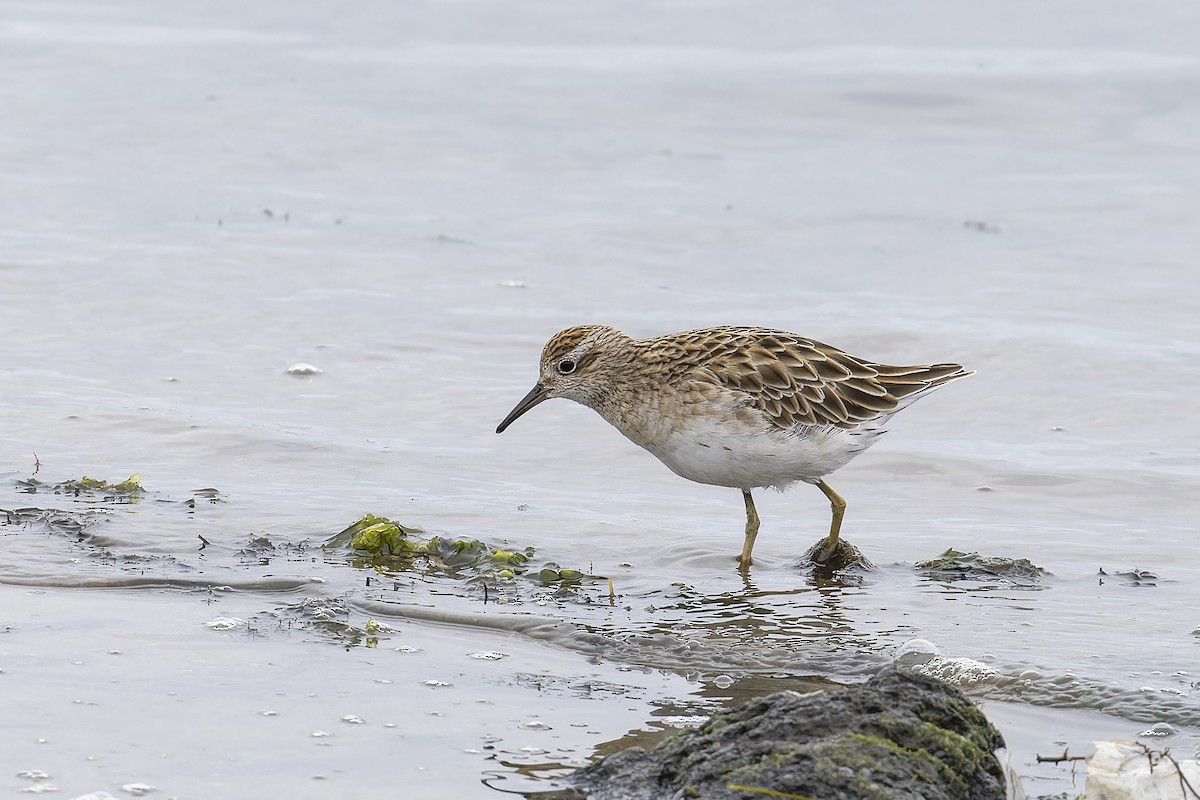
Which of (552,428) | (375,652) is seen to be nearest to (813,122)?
(552,428)

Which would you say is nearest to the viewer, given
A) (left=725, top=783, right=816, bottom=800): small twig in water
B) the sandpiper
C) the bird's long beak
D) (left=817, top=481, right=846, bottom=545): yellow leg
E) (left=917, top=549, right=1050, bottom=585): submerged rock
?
(left=725, top=783, right=816, bottom=800): small twig in water

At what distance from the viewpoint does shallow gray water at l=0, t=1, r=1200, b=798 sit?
19.4ft

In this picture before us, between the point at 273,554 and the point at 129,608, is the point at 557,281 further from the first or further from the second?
the point at 129,608

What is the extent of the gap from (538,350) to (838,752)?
8.09 meters

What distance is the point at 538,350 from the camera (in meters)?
12.3

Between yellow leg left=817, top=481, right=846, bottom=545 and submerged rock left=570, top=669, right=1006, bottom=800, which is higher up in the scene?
yellow leg left=817, top=481, right=846, bottom=545

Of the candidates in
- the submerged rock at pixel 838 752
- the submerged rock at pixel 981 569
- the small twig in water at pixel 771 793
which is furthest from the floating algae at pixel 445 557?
the small twig in water at pixel 771 793

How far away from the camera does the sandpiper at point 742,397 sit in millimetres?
7918

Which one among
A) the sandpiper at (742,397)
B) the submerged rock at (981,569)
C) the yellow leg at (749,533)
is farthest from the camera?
the yellow leg at (749,533)

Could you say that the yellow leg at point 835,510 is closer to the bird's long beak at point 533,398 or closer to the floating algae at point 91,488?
the bird's long beak at point 533,398

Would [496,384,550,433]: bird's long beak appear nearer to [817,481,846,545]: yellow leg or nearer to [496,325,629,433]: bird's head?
[496,325,629,433]: bird's head

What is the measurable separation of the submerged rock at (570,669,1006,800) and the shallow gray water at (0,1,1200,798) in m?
0.61

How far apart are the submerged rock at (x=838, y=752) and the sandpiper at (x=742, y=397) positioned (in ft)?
10.4

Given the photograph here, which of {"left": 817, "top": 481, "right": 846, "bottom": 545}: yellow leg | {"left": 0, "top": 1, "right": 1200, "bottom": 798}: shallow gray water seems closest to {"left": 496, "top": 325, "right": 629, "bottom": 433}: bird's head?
{"left": 0, "top": 1, "right": 1200, "bottom": 798}: shallow gray water
